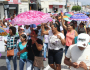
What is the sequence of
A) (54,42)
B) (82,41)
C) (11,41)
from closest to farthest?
(82,41)
(54,42)
(11,41)

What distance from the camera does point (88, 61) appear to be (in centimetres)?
326

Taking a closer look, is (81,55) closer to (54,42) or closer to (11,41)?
(54,42)

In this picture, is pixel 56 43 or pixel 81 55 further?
pixel 56 43

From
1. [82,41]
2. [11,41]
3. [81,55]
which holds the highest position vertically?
[82,41]

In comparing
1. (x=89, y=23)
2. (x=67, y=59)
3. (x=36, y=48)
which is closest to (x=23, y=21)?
(x=36, y=48)

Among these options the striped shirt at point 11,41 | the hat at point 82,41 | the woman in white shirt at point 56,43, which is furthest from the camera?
the striped shirt at point 11,41

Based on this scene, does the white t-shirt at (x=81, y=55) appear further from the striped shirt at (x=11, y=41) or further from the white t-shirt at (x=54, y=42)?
the striped shirt at (x=11, y=41)

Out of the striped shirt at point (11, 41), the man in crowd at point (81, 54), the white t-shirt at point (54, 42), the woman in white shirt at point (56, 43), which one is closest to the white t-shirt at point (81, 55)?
the man in crowd at point (81, 54)

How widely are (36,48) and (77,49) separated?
1.82m

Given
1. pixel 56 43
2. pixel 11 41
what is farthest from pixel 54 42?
pixel 11 41

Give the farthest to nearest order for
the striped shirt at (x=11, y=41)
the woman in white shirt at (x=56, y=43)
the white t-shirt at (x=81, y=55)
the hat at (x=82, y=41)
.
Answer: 1. the striped shirt at (x=11, y=41)
2. the woman in white shirt at (x=56, y=43)
3. the white t-shirt at (x=81, y=55)
4. the hat at (x=82, y=41)

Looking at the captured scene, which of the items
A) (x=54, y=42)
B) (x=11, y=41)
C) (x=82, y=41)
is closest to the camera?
(x=82, y=41)

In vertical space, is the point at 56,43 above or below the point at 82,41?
below

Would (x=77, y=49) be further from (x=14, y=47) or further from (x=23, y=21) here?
(x=14, y=47)
